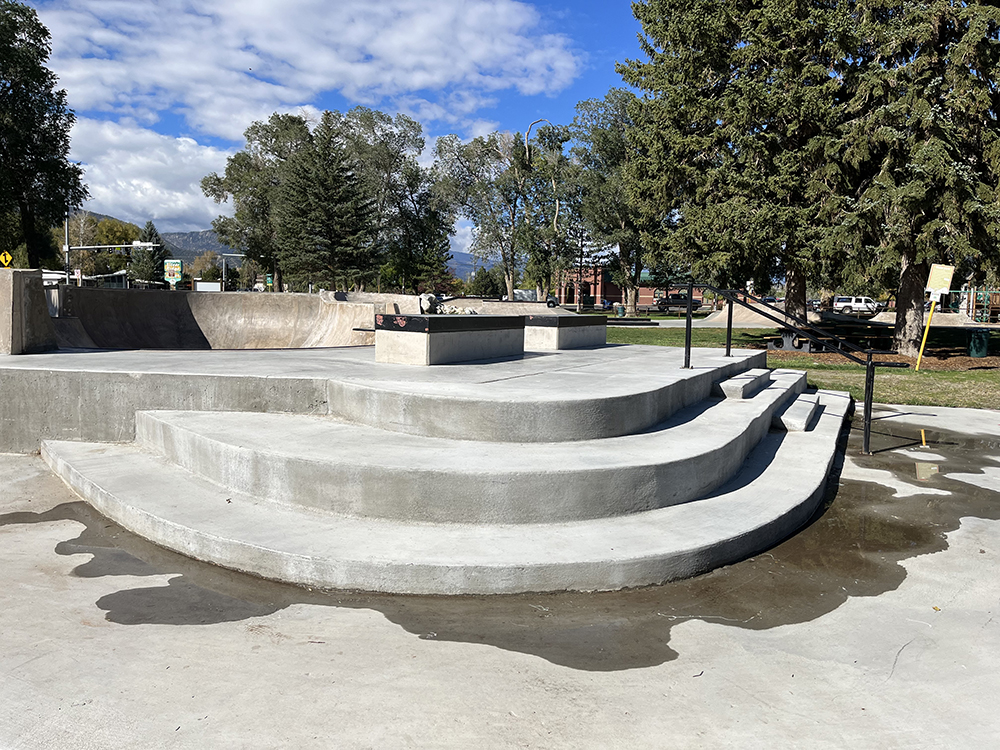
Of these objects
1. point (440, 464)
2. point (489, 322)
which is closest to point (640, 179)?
point (489, 322)

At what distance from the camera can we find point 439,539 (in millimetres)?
4379

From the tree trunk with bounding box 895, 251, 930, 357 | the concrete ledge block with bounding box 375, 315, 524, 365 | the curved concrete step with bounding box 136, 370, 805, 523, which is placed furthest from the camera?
the tree trunk with bounding box 895, 251, 930, 357

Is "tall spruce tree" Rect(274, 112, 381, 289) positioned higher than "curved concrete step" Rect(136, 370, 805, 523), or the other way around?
"tall spruce tree" Rect(274, 112, 381, 289)

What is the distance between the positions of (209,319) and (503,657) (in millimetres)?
16190

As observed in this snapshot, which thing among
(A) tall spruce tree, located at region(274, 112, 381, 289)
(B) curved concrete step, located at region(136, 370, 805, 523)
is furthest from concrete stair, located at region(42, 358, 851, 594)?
(A) tall spruce tree, located at region(274, 112, 381, 289)

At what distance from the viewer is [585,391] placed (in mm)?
6199

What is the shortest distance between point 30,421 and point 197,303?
10979 millimetres

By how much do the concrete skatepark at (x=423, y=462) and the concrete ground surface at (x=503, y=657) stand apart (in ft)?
0.65

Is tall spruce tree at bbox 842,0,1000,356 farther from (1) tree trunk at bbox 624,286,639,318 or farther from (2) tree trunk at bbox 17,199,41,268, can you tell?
(2) tree trunk at bbox 17,199,41,268

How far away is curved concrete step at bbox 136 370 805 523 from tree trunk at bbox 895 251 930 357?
59.3 feet

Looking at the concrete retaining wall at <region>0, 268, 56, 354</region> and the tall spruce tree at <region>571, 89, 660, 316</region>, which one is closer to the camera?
the concrete retaining wall at <region>0, 268, 56, 354</region>

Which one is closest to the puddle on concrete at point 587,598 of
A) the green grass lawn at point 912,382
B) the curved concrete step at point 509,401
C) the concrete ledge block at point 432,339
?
the curved concrete step at point 509,401

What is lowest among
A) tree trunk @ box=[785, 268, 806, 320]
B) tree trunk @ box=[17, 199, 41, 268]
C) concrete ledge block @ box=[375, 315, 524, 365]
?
concrete ledge block @ box=[375, 315, 524, 365]

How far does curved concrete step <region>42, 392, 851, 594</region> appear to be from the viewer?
13.2 feet
